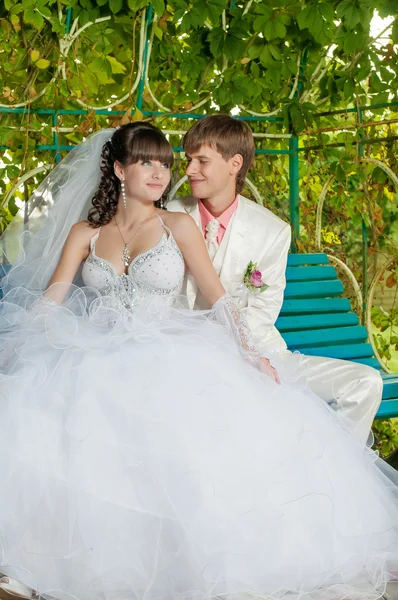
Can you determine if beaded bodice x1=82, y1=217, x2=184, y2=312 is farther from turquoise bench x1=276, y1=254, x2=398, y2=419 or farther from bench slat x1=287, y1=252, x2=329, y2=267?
bench slat x1=287, y1=252, x2=329, y2=267

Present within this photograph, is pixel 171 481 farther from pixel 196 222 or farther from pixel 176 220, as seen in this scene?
pixel 196 222

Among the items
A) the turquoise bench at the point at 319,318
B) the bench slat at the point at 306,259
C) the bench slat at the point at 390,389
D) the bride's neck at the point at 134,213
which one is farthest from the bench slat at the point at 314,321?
the bride's neck at the point at 134,213

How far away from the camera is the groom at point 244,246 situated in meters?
3.94

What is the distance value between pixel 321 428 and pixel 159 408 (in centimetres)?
70

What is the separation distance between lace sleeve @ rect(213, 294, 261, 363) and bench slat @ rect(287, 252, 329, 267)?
1106 mm

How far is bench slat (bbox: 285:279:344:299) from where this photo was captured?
4645mm

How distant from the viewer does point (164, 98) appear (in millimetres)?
5000

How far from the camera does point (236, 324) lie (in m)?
3.61

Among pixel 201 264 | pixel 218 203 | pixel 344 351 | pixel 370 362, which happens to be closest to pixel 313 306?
pixel 344 351

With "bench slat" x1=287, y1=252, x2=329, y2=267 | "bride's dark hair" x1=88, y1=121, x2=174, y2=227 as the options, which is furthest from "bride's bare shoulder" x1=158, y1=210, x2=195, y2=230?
"bench slat" x1=287, y1=252, x2=329, y2=267

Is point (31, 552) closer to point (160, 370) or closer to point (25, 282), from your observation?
point (160, 370)

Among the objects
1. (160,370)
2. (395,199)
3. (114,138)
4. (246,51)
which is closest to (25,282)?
(114,138)

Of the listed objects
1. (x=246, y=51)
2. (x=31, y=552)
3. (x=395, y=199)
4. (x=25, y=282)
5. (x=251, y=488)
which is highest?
(x=246, y=51)

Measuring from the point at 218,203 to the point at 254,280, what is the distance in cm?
42
